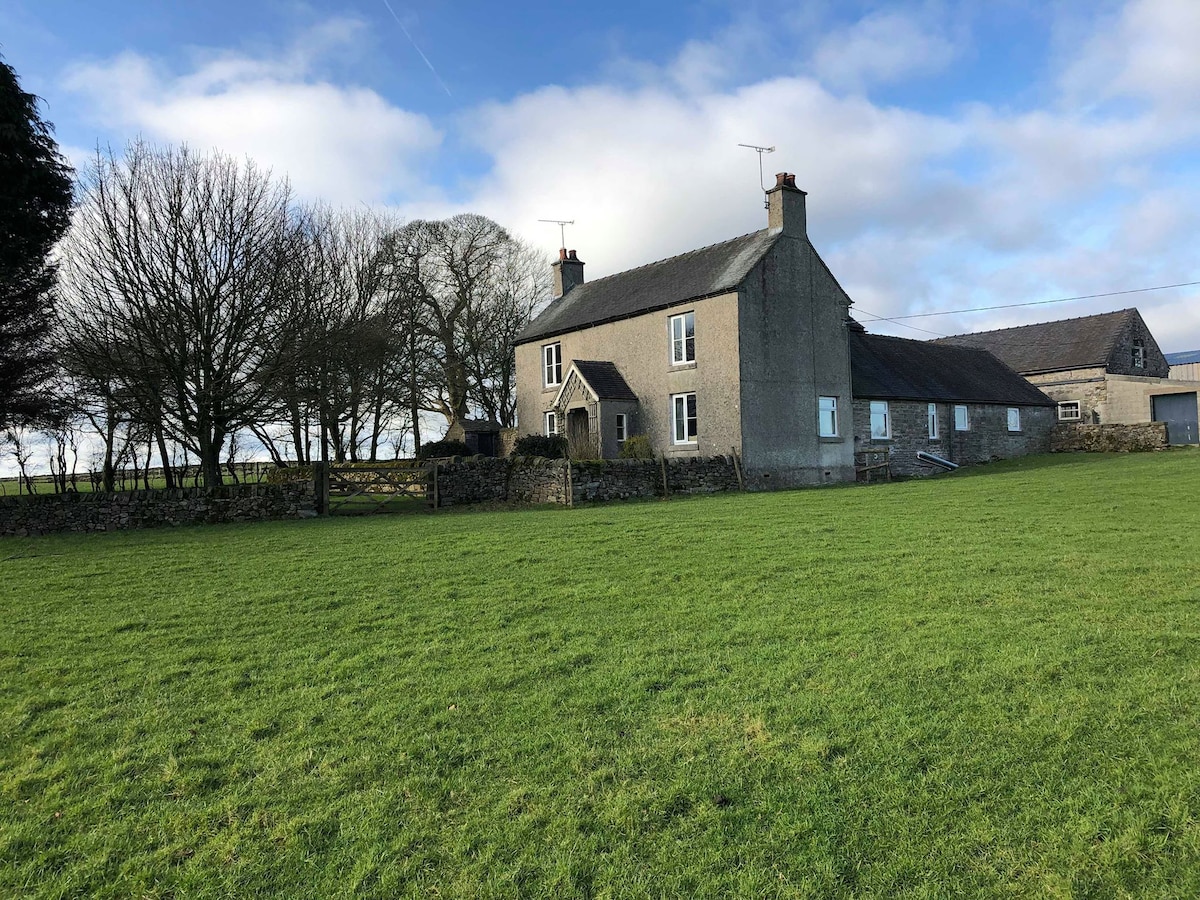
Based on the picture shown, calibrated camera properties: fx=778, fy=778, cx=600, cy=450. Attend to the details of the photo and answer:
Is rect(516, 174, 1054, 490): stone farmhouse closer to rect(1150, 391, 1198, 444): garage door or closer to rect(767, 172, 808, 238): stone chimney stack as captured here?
rect(767, 172, 808, 238): stone chimney stack

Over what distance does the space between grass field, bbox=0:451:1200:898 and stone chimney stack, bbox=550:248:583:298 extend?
2857cm

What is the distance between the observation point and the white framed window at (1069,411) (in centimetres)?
4400

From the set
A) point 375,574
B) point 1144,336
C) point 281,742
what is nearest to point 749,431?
point 375,574

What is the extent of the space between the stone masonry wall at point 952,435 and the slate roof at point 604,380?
8.99 metres

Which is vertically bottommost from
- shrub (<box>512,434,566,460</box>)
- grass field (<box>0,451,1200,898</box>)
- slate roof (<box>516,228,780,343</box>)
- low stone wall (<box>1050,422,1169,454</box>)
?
grass field (<box>0,451,1200,898</box>)

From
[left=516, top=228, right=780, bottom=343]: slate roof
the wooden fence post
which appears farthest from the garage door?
the wooden fence post

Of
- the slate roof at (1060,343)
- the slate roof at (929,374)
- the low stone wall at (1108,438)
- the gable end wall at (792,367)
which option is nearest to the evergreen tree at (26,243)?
the gable end wall at (792,367)

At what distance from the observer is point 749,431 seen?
26656 mm

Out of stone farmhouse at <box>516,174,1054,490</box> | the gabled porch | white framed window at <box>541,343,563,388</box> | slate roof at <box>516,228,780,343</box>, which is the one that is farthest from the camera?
white framed window at <box>541,343,563,388</box>

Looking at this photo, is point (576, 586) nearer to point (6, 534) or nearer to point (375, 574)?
point (375, 574)

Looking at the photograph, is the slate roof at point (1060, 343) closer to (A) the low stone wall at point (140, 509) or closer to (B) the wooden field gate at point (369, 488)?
(B) the wooden field gate at point (369, 488)

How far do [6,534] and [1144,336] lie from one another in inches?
2213

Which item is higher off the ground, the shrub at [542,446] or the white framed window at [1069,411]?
the white framed window at [1069,411]

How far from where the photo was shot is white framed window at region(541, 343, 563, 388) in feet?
110
